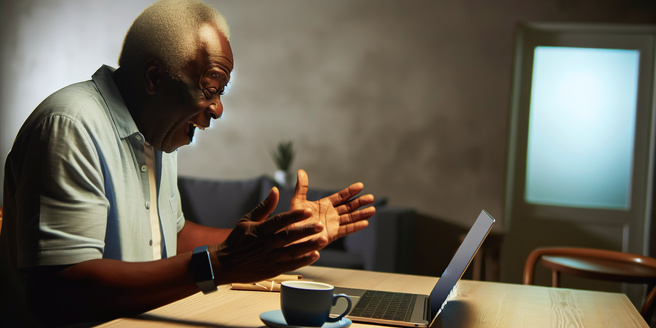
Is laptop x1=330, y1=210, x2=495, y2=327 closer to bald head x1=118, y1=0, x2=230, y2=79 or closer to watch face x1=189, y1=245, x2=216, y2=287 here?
watch face x1=189, y1=245, x2=216, y2=287

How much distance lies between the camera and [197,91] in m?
1.19

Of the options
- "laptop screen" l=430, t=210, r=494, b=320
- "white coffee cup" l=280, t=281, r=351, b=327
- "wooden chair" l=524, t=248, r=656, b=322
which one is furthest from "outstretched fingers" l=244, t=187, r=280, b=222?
"wooden chair" l=524, t=248, r=656, b=322

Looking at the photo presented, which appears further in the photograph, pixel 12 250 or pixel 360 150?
pixel 360 150

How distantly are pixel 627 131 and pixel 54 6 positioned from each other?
17.9 feet

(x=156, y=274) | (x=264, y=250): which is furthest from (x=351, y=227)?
(x=156, y=274)

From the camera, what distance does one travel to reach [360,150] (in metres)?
4.39

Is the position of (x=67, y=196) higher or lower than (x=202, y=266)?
higher

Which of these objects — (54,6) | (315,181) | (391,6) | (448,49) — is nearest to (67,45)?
(54,6)

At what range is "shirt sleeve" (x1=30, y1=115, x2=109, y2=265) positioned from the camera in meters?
0.90

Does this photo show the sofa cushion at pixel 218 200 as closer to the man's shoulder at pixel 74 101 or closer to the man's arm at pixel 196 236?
the man's arm at pixel 196 236

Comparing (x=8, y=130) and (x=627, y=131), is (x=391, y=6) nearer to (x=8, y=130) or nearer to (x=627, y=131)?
(x=627, y=131)

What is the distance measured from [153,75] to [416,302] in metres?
0.81

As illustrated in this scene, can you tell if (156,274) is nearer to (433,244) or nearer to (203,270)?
(203,270)

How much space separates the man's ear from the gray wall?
10.7 feet
